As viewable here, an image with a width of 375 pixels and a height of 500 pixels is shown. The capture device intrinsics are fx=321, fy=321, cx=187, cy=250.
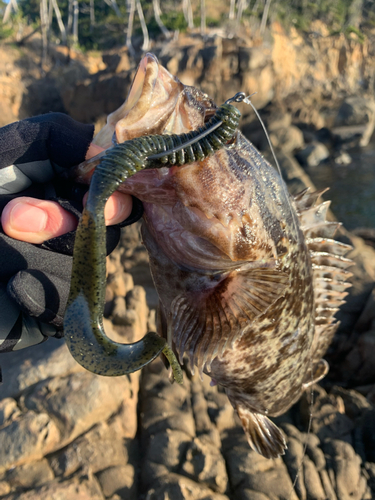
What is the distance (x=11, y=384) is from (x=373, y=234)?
8914 millimetres

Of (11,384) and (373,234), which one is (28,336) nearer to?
(11,384)

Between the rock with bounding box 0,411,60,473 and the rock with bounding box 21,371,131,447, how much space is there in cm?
8

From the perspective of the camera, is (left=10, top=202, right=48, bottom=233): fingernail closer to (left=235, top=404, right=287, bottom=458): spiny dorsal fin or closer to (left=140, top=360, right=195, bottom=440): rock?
(left=235, top=404, right=287, bottom=458): spiny dorsal fin

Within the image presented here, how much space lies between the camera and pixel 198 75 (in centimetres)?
1722

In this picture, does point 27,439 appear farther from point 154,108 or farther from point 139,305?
point 154,108

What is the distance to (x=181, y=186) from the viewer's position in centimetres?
166

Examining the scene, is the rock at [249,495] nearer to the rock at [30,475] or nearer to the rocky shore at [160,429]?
the rocky shore at [160,429]

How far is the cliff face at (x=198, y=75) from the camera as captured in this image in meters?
17.4

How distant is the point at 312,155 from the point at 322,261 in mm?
20583

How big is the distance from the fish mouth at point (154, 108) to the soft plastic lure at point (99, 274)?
222mm

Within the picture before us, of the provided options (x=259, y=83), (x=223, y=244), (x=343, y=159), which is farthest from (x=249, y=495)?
(x=343, y=159)

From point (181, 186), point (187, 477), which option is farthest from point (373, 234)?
point (181, 186)

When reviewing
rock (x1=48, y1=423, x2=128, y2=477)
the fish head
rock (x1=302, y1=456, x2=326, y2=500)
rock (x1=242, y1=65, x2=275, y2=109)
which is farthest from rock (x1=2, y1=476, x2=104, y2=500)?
rock (x1=242, y1=65, x2=275, y2=109)

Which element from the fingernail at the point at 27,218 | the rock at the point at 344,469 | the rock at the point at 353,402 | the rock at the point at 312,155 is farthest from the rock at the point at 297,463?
the rock at the point at 312,155
